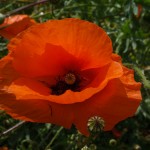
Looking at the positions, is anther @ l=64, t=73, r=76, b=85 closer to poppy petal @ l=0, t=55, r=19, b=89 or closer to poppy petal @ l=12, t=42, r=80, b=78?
poppy petal @ l=12, t=42, r=80, b=78

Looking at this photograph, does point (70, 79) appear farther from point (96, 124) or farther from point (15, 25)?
point (15, 25)

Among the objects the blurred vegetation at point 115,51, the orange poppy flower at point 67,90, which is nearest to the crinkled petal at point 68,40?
the orange poppy flower at point 67,90

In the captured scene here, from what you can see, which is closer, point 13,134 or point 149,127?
point 13,134

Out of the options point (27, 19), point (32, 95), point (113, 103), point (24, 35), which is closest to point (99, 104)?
point (113, 103)

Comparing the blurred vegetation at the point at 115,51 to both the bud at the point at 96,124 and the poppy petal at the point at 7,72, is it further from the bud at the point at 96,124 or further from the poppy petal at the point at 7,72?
the bud at the point at 96,124

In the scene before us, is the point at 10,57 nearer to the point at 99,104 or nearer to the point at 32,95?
the point at 32,95

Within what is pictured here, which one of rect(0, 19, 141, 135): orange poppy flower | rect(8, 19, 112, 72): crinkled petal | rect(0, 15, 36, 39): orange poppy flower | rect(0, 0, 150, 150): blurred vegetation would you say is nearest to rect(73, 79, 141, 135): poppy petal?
rect(0, 19, 141, 135): orange poppy flower
